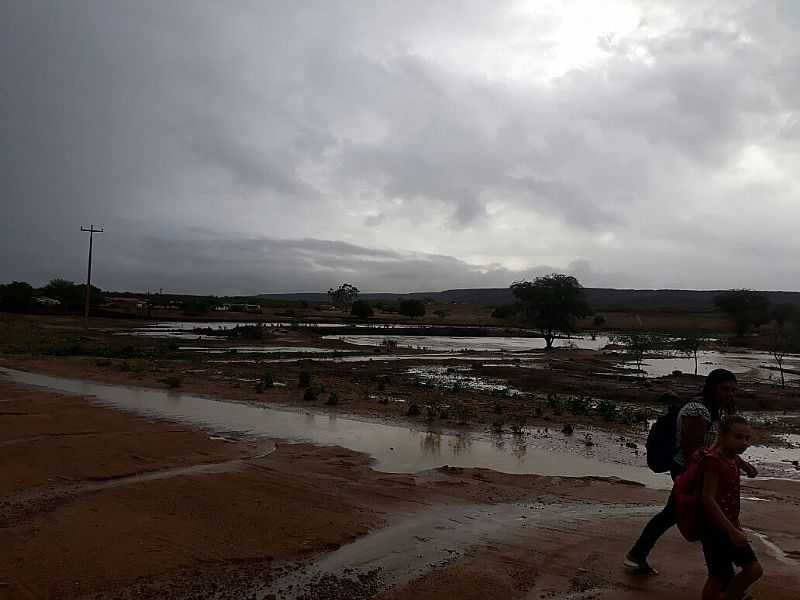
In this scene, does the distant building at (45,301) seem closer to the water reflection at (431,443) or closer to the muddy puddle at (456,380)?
the muddy puddle at (456,380)

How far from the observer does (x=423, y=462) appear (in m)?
10.6

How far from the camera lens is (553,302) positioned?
46875 millimetres

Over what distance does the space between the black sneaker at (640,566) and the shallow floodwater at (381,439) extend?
430cm

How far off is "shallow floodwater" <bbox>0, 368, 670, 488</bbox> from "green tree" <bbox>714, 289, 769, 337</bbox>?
6823 centimetres

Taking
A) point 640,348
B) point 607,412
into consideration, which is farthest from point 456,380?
point 640,348

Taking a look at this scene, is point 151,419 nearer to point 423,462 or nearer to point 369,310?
point 423,462

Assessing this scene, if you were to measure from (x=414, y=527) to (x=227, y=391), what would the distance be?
13.4 m

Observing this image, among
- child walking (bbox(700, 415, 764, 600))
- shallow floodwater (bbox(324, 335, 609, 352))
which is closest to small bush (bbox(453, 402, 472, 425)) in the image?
child walking (bbox(700, 415, 764, 600))

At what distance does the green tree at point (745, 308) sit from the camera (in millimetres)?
70562

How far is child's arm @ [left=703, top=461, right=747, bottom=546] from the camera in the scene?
3.94m

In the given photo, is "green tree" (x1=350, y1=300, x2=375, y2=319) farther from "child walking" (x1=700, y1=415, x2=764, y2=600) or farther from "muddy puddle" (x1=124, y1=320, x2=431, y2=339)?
"child walking" (x1=700, y1=415, x2=764, y2=600)

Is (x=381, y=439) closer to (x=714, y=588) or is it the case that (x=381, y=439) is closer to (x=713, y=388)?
(x=713, y=388)

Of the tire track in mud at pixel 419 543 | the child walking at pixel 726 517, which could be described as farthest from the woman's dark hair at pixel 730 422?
the tire track in mud at pixel 419 543

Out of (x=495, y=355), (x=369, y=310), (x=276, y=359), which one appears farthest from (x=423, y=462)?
(x=369, y=310)
